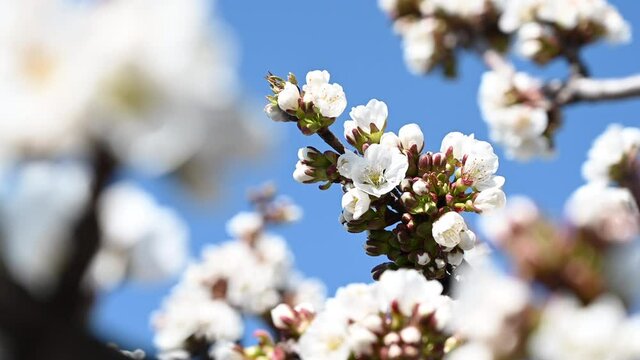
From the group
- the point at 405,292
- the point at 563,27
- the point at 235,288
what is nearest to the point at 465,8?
the point at 563,27

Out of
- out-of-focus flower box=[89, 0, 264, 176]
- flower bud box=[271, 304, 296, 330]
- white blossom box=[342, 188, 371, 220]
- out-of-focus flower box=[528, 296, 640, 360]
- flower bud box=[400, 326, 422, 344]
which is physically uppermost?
white blossom box=[342, 188, 371, 220]

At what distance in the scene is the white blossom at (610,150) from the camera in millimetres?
2160

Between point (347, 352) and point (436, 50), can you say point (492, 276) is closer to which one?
point (347, 352)

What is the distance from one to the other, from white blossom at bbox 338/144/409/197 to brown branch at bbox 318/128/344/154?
0.50 feet

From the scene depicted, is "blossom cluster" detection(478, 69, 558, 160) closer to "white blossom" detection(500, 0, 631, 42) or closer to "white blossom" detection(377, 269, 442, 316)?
"white blossom" detection(500, 0, 631, 42)

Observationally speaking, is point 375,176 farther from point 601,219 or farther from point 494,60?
point 601,219

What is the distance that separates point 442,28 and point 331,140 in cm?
50

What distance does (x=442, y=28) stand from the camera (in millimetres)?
2324

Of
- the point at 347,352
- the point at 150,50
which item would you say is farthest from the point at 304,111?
the point at 150,50

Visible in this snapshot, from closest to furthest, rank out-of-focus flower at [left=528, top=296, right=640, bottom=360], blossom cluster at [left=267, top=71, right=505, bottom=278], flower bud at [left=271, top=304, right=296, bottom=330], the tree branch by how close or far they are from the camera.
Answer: out-of-focus flower at [left=528, top=296, right=640, bottom=360], the tree branch, flower bud at [left=271, top=304, right=296, bottom=330], blossom cluster at [left=267, top=71, right=505, bottom=278]

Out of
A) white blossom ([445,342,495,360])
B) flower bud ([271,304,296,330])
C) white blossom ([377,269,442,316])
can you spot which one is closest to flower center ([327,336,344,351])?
white blossom ([377,269,442,316])

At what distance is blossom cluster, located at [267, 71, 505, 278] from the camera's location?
209 centimetres

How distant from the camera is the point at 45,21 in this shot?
0.72 meters

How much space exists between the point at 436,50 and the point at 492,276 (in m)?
1.56
